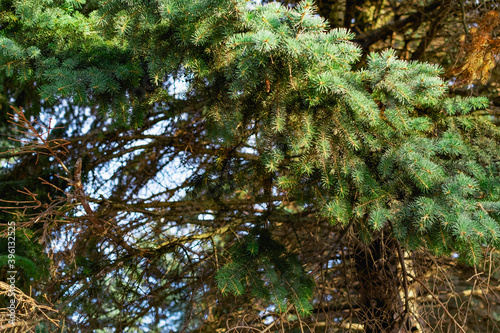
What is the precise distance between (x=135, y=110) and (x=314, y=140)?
1.43 meters

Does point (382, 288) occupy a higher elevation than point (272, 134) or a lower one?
lower

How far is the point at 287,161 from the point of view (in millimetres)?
3414

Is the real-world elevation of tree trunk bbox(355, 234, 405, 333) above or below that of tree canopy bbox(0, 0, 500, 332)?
below

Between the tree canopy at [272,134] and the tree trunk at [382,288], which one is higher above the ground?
the tree canopy at [272,134]

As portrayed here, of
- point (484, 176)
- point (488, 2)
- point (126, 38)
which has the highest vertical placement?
point (488, 2)

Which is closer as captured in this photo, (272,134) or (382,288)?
(272,134)

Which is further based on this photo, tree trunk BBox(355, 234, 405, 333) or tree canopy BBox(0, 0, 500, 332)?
tree trunk BBox(355, 234, 405, 333)

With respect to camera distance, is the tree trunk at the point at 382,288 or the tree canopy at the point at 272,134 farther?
the tree trunk at the point at 382,288

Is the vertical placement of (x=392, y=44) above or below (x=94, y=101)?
above

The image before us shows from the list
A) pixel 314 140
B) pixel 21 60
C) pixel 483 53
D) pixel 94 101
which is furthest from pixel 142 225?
pixel 483 53

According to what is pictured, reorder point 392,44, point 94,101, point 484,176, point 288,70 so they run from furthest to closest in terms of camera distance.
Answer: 1. point 392,44
2. point 94,101
3. point 484,176
4. point 288,70

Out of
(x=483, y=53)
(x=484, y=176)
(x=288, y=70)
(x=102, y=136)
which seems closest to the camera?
(x=288, y=70)

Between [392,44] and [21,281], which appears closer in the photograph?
[21,281]

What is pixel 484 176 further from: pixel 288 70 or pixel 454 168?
pixel 288 70
